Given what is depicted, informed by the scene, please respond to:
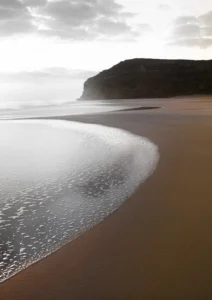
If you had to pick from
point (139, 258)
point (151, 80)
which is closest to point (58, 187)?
point (139, 258)

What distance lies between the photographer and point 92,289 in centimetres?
407

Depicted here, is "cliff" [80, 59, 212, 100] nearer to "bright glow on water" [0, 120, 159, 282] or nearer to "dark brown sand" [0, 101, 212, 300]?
"bright glow on water" [0, 120, 159, 282]

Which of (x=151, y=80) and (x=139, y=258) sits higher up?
(x=151, y=80)

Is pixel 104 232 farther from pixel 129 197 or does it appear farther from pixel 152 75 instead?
pixel 152 75

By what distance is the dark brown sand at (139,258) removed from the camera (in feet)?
13.2

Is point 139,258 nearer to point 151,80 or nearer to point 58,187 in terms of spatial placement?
point 58,187

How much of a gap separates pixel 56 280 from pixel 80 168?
6.29 metres

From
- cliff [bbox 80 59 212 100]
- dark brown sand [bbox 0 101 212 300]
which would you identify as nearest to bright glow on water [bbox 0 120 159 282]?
dark brown sand [bbox 0 101 212 300]

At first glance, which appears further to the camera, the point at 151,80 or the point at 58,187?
the point at 151,80

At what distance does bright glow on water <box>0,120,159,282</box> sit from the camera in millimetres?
5422

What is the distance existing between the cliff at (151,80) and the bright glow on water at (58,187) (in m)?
105

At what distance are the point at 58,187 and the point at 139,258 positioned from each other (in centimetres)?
407

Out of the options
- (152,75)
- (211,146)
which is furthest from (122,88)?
(211,146)

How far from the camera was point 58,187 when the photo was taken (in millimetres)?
8508
